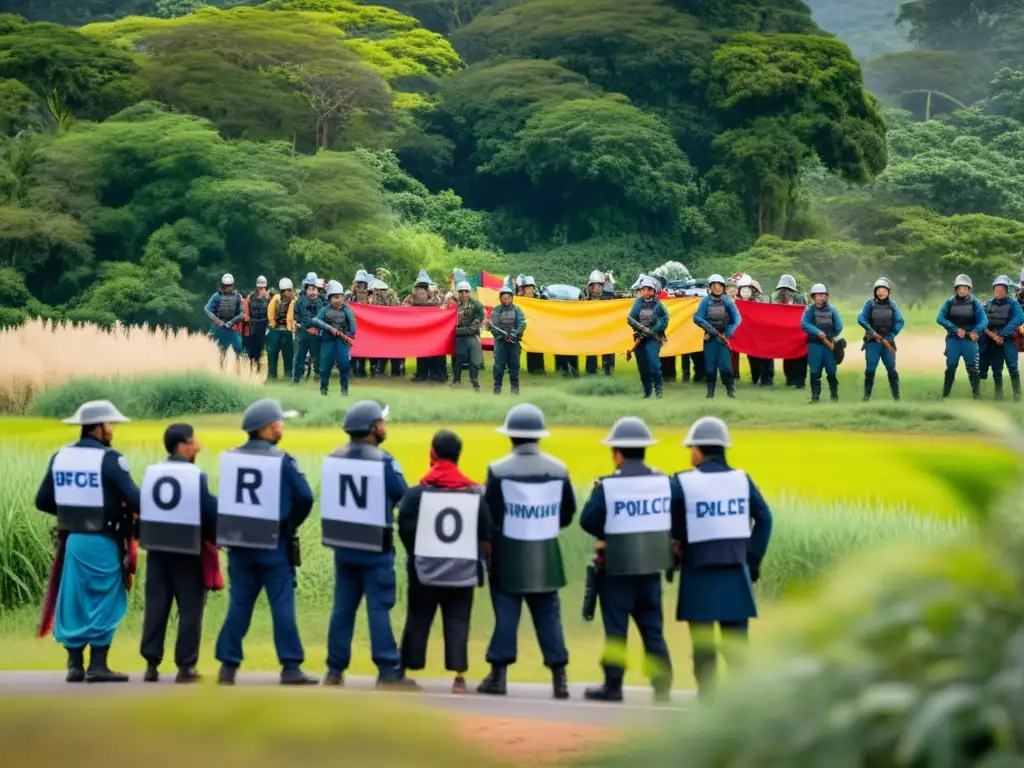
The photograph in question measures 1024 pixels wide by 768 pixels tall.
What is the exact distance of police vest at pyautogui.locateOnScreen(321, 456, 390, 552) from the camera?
1048 centimetres

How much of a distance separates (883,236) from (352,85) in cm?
1633

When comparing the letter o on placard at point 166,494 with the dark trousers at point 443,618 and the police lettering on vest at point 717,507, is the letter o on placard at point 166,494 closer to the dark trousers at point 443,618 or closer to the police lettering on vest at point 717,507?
the dark trousers at point 443,618

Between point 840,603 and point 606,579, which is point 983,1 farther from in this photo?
point 840,603

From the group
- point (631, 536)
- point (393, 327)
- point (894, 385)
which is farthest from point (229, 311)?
point (631, 536)

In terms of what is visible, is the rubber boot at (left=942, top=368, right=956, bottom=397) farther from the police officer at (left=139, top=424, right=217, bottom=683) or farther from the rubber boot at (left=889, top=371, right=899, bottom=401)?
the police officer at (left=139, top=424, right=217, bottom=683)

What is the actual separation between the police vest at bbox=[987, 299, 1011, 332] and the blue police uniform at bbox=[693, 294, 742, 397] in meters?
3.31

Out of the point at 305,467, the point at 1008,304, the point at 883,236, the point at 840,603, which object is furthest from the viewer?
the point at 883,236

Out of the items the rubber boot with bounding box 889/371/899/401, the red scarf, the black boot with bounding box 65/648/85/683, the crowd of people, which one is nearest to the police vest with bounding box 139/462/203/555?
the black boot with bounding box 65/648/85/683

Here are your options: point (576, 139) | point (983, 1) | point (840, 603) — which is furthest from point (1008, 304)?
point (983, 1)

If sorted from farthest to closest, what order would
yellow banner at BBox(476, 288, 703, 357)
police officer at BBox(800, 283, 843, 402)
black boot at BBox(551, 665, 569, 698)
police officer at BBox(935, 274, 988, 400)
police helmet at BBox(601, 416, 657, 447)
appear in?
1. yellow banner at BBox(476, 288, 703, 357)
2. police officer at BBox(800, 283, 843, 402)
3. police officer at BBox(935, 274, 988, 400)
4. black boot at BBox(551, 665, 569, 698)
5. police helmet at BBox(601, 416, 657, 447)

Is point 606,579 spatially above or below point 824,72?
below

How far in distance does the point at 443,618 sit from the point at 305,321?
16.6 meters

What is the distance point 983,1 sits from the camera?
85.6 meters

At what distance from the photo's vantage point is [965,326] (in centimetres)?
2400
